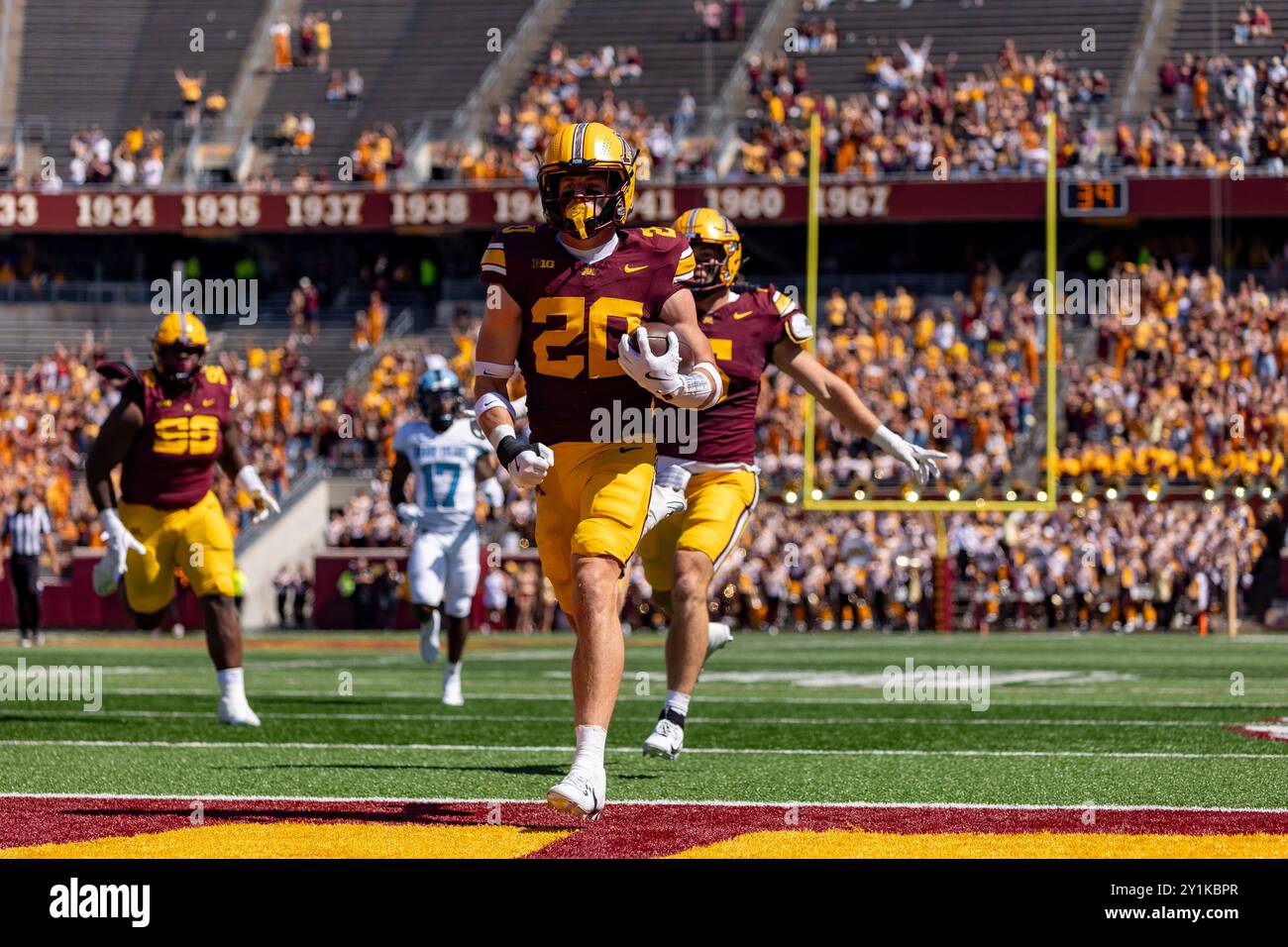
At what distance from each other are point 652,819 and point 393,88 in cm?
3380

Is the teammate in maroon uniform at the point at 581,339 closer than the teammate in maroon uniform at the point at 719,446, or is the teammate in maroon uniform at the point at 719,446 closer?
the teammate in maroon uniform at the point at 581,339

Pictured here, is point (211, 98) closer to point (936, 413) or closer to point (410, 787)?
point (936, 413)

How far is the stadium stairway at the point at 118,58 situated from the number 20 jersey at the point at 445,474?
91.1 feet

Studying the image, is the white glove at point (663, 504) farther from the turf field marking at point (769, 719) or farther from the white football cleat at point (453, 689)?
the white football cleat at point (453, 689)

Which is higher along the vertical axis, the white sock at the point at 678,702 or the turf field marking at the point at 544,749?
the white sock at the point at 678,702

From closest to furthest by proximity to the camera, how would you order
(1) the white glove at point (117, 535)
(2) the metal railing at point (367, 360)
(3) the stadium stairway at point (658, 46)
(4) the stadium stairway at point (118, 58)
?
1. (1) the white glove at point (117, 535)
2. (2) the metal railing at point (367, 360)
3. (3) the stadium stairway at point (658, 46)
4. (4) the stadium stairway at point (118, 58)

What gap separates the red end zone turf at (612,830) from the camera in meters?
5.34

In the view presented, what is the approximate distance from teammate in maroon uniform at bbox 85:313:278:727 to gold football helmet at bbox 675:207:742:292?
265 centimetres

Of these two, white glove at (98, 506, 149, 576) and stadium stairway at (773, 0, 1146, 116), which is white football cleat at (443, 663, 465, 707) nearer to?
white glove at (98, 506, 149, 576)

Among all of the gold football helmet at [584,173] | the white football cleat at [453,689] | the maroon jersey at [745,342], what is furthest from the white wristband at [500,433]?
the white football cleat at [453,689]

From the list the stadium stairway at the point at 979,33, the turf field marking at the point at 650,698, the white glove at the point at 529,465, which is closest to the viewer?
the white glove at the point at 529,465

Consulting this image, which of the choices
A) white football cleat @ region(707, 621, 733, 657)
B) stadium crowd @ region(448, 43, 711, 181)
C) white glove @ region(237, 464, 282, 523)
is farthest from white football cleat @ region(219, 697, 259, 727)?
stadium crowd @ region(448, 43, 711, 181)

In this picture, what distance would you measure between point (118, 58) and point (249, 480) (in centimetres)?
3264
